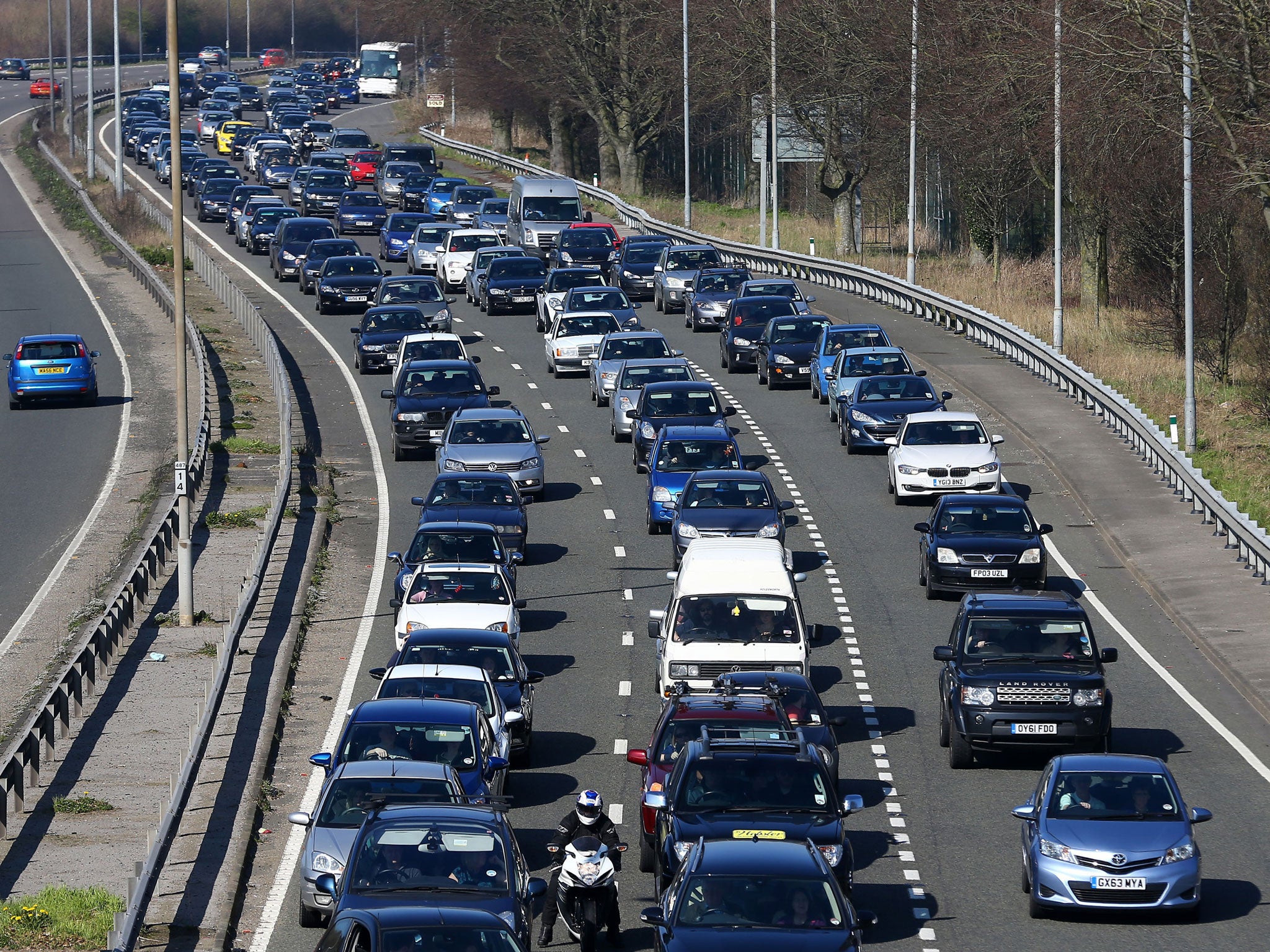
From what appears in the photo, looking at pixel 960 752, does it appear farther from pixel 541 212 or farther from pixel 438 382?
pixel 541 212

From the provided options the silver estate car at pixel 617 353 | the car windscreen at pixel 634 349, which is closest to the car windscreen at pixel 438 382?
the silver estate car at pixel 617 353

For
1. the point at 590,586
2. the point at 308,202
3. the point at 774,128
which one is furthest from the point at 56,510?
the point at 308,202

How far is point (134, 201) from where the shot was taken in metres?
76.1

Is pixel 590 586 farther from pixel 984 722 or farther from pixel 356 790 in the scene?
pixel 356 790

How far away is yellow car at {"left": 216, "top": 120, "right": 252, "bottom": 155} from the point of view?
10194cm

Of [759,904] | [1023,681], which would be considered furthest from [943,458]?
[759,904]

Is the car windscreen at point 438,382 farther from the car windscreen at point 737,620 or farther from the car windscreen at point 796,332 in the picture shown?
the car windscreen at point 737,620

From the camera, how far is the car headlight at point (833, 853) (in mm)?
16375

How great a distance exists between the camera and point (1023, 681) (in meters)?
21.2

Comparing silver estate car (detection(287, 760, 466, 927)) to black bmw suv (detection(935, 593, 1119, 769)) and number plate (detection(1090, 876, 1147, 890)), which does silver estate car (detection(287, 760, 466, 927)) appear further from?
black bmw suv (detection(935, 593, 1119, 769))

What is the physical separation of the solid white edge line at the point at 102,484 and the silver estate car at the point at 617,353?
30.9 feet

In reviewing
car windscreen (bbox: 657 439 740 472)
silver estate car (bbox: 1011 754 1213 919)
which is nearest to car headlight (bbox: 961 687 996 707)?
silver estate car (bbox: 1011 754 1213 919)

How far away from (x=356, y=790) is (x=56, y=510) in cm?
2060

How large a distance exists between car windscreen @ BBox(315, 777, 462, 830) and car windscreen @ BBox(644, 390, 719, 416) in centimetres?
2010
